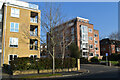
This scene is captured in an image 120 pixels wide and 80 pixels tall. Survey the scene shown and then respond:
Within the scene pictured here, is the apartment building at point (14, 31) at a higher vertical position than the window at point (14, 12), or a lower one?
lower

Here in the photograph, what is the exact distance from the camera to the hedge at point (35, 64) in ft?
50.0

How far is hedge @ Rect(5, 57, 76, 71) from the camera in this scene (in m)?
15.2

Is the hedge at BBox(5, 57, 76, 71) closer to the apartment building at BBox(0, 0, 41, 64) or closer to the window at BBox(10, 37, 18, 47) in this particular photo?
the apartment building at BBox(0, 0, 41, 64)

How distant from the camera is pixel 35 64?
53.6 feet

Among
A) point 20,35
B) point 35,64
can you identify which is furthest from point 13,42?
point 35,64

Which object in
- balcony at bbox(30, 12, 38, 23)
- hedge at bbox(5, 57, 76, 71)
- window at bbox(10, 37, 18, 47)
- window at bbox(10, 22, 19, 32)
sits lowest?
hedge at bbox(5, 57, 76, 71)

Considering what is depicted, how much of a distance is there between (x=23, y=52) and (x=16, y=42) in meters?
2.06

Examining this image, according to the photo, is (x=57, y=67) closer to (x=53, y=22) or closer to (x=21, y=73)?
(x=21, y=73)

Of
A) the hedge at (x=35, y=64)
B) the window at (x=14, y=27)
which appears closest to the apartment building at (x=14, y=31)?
the window at (x=14, y=27)

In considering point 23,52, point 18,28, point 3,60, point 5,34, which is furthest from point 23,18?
point 3,60

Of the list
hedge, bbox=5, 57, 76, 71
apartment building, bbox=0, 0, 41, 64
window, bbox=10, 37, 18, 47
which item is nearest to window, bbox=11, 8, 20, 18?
apartment building, bbox=0, 0, 41, 64

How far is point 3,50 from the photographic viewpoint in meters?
21.3

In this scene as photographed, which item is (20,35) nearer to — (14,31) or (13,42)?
(14,31)

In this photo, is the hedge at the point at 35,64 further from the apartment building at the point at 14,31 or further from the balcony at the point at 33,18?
the balcony at the point at 33,18
